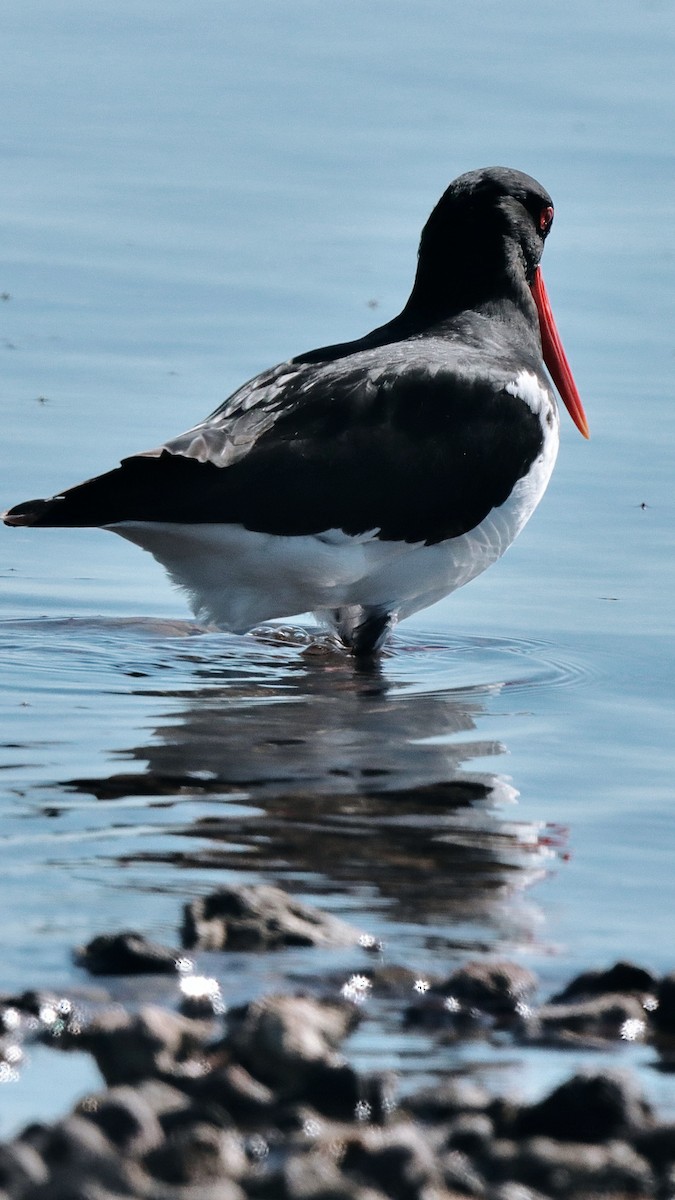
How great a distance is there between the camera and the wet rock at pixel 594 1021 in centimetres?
422

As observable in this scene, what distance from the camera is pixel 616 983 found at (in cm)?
441

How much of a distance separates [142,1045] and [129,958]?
449 millimetres

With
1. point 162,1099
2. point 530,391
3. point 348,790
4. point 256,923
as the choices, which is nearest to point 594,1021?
point 256,923

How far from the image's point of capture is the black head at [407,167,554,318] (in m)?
8.08

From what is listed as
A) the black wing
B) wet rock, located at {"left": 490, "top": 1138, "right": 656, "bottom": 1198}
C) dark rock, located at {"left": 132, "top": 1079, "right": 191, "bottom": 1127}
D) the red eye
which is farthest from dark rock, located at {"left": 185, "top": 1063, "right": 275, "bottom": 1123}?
the red eye

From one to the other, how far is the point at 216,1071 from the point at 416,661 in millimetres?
3961

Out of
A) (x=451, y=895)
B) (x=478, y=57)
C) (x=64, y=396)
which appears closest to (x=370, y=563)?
(x=451, y=895)

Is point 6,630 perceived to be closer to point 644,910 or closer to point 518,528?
point 518,528

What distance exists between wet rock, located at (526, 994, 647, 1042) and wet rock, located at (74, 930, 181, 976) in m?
0.75

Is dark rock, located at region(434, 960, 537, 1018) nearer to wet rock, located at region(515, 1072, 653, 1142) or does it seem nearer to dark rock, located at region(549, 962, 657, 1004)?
dark rock, located at region(549, 962, 657, 1004)

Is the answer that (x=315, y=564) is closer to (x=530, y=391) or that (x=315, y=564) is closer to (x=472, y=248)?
(x=530, y=391)

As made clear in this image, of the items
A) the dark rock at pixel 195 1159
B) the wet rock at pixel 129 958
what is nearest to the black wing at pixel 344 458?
the wet rock at pixel 129 958

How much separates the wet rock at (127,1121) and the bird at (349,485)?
11.0 ft

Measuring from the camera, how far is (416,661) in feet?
25.4
